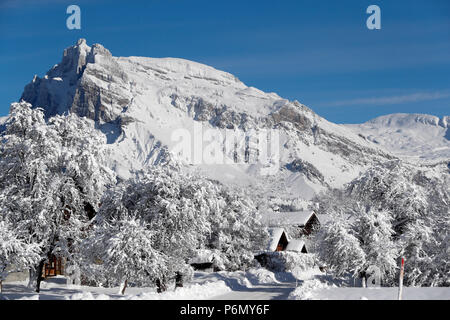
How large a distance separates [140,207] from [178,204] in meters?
2.46

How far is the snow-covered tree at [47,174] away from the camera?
26.0m

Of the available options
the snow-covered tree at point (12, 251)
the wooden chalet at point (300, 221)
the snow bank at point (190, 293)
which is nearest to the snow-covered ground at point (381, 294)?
the snow bank at point (190, 293)

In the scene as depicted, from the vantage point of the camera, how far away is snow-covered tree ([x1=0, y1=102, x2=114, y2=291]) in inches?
1023

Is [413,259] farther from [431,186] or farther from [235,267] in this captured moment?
[235,267]

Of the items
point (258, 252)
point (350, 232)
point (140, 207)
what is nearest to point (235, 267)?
point (258, 252)

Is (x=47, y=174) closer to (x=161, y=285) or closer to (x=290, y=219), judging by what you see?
(x=161, y=285)

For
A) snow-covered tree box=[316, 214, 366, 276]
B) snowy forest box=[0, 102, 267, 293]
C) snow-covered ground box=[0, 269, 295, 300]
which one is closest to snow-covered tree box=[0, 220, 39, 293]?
snowy forest box=[0, 102, 267, 293]

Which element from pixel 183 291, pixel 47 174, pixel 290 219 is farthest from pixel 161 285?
pixel 290 219

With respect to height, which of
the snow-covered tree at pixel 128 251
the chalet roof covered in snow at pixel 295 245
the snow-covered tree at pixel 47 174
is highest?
the snow-covered tree at pixel 47 174

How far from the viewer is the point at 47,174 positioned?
27.0m

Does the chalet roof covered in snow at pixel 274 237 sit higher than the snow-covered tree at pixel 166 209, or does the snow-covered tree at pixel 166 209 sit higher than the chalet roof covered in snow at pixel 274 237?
A: the snow-covered tree at pixel 166 209

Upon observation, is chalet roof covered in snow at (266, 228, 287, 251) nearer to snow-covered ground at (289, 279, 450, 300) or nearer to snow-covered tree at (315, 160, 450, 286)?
snow-covered tree at (315, 160, 450, 286)

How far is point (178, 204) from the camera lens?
27156 millimetres

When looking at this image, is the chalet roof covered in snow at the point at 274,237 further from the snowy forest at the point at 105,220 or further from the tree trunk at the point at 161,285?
the tree trunk at the point at 161,285
